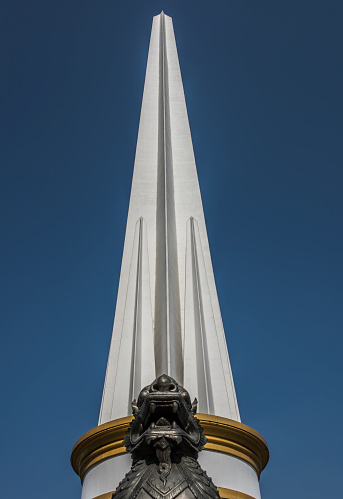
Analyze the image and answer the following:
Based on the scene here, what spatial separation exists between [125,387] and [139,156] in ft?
26.8

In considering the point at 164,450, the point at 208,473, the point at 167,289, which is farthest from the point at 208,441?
the point at 164,450

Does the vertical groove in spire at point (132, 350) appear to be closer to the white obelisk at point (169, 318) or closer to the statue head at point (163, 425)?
the white obelisk at point (169, 318)

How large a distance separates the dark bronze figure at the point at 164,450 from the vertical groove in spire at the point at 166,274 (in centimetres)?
653

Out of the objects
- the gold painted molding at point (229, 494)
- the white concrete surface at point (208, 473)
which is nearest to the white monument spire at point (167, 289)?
the white concrete surface at point (208, 473)

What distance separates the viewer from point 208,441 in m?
9.02

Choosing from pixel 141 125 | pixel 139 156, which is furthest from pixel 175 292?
pixel 141 125

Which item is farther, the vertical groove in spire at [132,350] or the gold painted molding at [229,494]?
the vertical groove in spire at [132,350]

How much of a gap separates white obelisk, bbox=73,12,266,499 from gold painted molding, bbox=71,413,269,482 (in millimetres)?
21

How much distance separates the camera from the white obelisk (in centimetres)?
913

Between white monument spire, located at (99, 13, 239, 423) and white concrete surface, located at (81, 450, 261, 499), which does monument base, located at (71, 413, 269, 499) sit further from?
white monument spire, located at (99, 13, 239, 423)

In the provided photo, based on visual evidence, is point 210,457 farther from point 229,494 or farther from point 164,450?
point 164,450

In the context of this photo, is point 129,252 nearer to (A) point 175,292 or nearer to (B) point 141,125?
(A) point 175,292

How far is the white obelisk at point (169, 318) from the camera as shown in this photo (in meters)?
9.13

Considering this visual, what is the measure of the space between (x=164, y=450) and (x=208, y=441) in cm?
551
